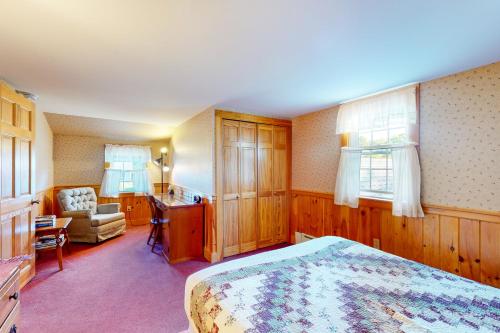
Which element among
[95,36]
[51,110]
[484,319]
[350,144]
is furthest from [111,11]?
[51,110]

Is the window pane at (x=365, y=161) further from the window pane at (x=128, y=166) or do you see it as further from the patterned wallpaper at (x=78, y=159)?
the patterned wallpaper at (x=78, y=159)

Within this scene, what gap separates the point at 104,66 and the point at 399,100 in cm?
281

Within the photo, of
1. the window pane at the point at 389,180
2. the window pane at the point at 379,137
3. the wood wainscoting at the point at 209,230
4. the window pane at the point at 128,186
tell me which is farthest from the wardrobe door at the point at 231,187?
the window pane at the point at 128,186

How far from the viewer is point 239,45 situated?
1550mm

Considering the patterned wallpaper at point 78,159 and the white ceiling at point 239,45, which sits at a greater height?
the white ceiling at point 239,45

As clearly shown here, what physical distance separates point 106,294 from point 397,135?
3495 mm

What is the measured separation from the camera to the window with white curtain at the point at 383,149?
7.23ft

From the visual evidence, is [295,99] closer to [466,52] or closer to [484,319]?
[466,52]

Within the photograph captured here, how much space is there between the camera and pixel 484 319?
41.4 inches

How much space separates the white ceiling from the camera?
121 centimetres

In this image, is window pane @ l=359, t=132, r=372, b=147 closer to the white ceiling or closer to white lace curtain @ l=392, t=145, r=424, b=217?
white lace curtain @ l=392, t=145, r=424, b=217

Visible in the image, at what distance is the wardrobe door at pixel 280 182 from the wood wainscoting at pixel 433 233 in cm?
75

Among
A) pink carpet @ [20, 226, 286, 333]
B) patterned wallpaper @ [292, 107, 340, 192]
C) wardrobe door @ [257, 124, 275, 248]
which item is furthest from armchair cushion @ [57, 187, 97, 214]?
patterned wallpaper @ [292, 107, 340, 192]

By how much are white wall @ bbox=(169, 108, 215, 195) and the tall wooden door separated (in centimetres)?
194
